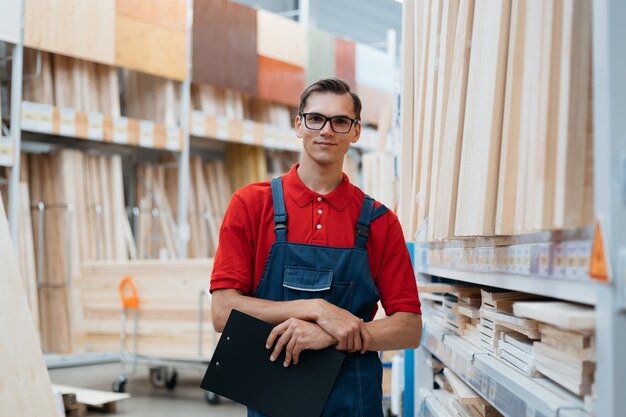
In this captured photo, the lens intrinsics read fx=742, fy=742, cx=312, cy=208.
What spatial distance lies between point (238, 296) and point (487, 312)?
0.75 metres

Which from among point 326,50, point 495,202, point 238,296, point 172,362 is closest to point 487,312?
point 495,202

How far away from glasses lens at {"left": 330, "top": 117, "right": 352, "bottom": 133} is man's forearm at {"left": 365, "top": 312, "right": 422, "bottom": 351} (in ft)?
1.67

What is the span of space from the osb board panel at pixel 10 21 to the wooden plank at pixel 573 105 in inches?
229

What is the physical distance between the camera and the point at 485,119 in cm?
183

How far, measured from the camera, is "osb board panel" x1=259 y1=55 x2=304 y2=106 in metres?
8.49

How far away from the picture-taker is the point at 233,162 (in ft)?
29.3

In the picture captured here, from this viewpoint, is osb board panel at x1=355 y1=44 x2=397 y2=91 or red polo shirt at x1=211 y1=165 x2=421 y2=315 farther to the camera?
osb board panel at x1=355 y1=44 x2=397 y2=91

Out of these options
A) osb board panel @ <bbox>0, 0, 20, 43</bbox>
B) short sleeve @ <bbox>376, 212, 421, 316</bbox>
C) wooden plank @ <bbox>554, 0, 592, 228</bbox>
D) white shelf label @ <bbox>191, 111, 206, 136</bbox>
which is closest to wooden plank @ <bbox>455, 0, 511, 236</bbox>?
short sleeve @ <bbox>376, 212, 421, 316</bbox>

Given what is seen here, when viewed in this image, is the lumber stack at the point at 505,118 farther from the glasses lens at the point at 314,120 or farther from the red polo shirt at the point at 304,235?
the glasses lens at the point at 314,120

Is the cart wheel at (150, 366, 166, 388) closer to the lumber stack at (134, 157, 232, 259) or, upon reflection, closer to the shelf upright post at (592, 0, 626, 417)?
the lumber stack at (134, 157, 232, 259)

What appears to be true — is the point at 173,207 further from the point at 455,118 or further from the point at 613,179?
the point at 613,179

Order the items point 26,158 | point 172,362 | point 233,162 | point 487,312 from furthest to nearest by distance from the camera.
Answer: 1. point 233,162
2. point 26,158
3. point 172,362
4. point 487,312

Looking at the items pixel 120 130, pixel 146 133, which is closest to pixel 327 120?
pixel 120 130

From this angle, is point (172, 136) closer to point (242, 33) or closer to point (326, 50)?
point (242, 33)
